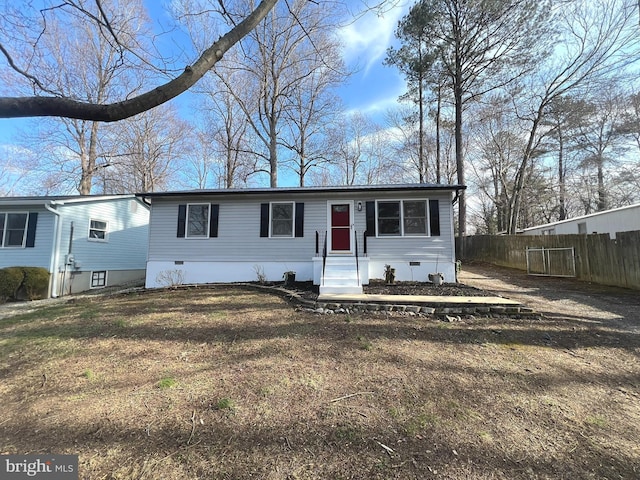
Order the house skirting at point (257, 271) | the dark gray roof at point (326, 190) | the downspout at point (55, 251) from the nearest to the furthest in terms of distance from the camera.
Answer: the dark gray roof at point (326, 190) < the house skirting at point (257, 271) < the downspout at point (55, 251)

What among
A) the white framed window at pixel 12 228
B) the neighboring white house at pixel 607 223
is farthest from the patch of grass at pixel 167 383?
the neighboring white house at pixel 607 223

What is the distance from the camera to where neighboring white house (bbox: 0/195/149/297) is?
32.7ft

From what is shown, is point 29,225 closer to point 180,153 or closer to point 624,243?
point 180,153

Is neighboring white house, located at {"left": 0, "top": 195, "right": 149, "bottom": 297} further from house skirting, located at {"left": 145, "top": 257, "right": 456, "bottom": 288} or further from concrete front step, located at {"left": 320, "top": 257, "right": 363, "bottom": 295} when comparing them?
concrete front step, located at {"left": 320, "top": 257, "right": 363, "bottom": 295}

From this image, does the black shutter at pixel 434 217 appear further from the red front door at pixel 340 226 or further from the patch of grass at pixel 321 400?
the patch of grass at pixel 321 400

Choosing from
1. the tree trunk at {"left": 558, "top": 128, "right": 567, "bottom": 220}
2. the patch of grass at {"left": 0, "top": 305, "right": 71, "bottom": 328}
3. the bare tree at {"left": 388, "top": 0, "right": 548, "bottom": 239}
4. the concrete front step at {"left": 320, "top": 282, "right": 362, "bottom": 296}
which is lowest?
the patch of grass at {"left": 0, "top": 305, "right": 71, "bottom": 328}

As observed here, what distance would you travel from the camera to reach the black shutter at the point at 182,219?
1007 cm

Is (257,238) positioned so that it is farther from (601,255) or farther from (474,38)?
(474,38)

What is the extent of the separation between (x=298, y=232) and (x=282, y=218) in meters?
0.78

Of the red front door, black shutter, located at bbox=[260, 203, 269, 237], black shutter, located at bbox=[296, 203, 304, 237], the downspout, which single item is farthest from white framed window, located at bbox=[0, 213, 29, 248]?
the red front door

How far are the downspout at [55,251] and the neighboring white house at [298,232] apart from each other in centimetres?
311

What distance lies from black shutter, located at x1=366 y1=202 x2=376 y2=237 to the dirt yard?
4273 mm

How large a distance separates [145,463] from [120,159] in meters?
21.7

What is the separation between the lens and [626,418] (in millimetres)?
2760
